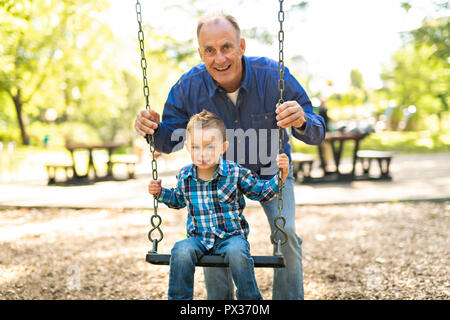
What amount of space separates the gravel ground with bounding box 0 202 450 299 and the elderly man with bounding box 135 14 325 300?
1120 mm

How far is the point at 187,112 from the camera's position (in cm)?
278

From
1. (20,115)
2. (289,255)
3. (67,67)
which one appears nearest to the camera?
(289,255)

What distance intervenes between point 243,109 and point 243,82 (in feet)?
0.53

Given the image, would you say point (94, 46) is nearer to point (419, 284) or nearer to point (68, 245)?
point (68, 245)

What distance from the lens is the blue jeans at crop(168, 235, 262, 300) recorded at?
7.04 feet

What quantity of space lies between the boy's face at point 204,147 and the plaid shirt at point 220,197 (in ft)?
0.24

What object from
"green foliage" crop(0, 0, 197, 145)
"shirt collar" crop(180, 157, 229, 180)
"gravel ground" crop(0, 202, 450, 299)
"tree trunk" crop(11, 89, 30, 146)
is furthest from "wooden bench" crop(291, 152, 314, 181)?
"tree trunk" crop(11, 89, 30, 146)

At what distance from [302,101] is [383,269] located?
6.85ft

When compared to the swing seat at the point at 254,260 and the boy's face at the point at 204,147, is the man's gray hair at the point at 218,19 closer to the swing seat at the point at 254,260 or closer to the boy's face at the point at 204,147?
the boy's face at the point at 204,147

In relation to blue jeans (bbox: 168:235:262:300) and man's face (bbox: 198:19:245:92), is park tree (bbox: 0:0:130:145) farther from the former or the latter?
blue jeans (bbox: 168:235:262:300)

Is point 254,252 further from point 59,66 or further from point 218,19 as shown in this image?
point 59,66

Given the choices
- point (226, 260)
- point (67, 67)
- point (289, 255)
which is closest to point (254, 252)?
point (289, 255)

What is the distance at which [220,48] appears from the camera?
244 cm
